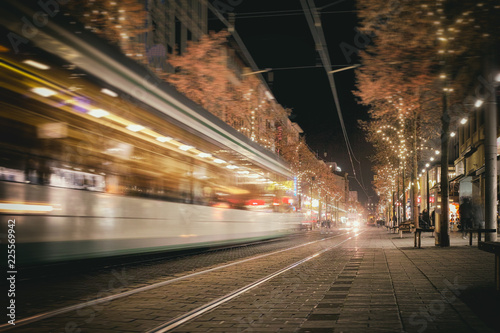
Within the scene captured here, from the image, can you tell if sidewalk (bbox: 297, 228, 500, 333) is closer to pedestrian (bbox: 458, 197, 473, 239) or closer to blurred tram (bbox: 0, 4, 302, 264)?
blurred tram (bbox: 0, 4, 302, 264)

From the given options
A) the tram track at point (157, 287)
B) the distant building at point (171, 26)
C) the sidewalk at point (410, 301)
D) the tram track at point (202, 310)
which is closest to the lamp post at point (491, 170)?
the sidewalk at point (410, 301)

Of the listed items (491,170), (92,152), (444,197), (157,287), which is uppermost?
(491,170)

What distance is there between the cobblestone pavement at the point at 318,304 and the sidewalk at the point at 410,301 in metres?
0.01

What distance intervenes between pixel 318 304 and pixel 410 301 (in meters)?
1.25

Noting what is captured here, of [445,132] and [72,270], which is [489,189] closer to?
[445,132]

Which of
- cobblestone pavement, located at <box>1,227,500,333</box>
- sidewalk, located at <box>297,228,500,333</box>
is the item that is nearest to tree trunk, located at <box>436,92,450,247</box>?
sidewalk, located at <box>297,228,500,333</box>

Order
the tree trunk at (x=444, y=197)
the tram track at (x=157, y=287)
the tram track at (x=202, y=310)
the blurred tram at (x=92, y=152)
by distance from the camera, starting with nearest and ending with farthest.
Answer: the tram track at (x=202, y=310) → the tram track at (x=157, y=287) → the blurred tram at (x=92, y=152) → the tree trunk at (x=444, y=197)

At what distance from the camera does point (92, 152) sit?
9195 millimetres

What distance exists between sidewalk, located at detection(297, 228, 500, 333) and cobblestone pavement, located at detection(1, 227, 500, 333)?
0.4 inches

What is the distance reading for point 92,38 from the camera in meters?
8.64

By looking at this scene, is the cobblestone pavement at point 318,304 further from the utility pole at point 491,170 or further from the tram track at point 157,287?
the utility pole at point 491,170

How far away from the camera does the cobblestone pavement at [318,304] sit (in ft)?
17.6

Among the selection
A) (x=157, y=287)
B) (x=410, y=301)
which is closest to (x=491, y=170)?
(x=410, y=301)

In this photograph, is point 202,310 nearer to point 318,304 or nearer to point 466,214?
point 318,304
